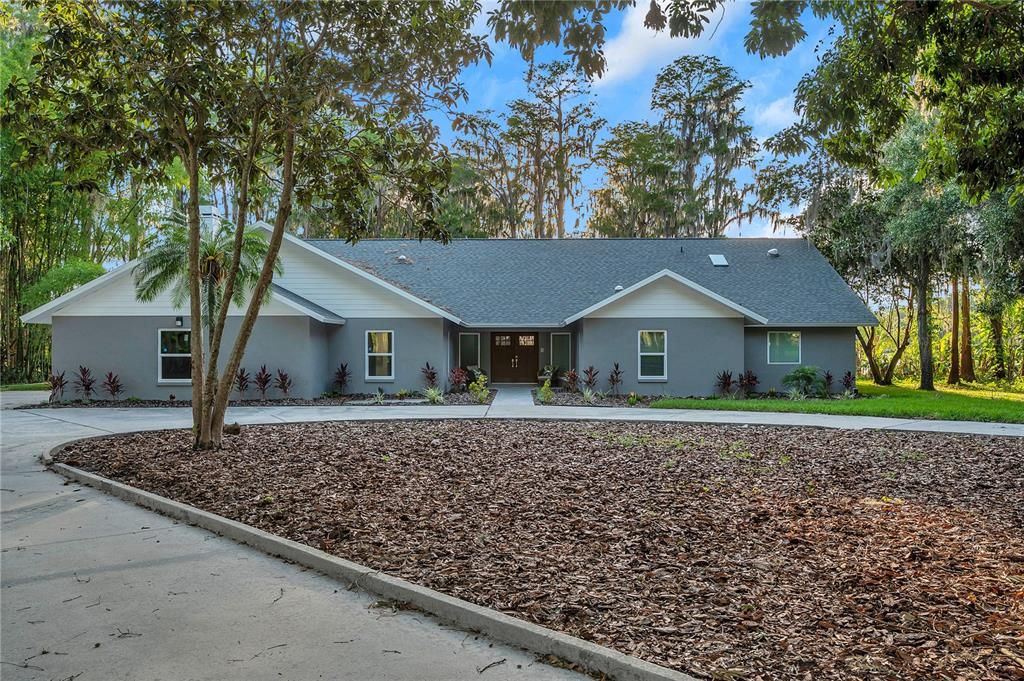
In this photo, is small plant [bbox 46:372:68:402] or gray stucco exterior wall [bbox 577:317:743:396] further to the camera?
gray stucco exterior wall [bbox 577:317:743:396]

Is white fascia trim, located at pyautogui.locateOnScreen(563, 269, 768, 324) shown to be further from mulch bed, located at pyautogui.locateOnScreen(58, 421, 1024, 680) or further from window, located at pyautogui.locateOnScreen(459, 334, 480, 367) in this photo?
mulch bed, located at pyautogui.locateOnScreen(58, 421, 1024, 680)

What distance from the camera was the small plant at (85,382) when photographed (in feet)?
57.4

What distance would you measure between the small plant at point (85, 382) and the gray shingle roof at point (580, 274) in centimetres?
734

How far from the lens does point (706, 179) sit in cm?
3391

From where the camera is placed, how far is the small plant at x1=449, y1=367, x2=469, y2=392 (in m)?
19.7

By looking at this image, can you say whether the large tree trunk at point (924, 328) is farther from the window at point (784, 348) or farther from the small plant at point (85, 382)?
the small plant at point (85, 382)

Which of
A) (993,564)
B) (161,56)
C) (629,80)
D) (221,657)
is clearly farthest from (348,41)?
(993,564)

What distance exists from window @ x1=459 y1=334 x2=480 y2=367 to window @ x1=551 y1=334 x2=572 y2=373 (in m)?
2.75

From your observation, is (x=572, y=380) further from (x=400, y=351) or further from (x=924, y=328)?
(x=924, y=328)

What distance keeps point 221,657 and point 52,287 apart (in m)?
25.5

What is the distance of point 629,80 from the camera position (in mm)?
7898

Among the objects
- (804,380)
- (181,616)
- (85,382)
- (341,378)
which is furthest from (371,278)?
(181,616)

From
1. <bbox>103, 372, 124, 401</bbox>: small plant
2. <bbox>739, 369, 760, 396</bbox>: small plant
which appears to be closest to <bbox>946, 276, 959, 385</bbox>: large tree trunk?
<bbox>739, 369, 760, 396</bbox>: small plant

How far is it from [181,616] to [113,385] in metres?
16.3
